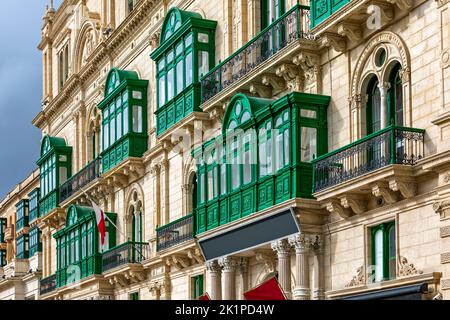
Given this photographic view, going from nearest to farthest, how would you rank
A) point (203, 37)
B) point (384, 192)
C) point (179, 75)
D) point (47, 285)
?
point (384, 192) → point (203, 37) → point (179, 75) → point (47, 285)

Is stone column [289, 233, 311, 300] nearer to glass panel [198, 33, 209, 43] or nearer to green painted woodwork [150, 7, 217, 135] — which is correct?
green painted woodwork [150, 7, 217, 135]

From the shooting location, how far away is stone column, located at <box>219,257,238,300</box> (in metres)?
28.2

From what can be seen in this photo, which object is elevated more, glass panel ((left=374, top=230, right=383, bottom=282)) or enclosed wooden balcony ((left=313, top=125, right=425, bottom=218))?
enclosed wooden balcony ((left=313, top=125, right=425, bottom=218))

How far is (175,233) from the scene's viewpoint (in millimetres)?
32406

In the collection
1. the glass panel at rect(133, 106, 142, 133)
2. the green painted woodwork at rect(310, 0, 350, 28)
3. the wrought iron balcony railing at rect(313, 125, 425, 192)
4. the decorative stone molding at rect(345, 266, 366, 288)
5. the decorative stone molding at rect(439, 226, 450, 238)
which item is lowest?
the decorative stone molding at rect(345, 266, 366, 288)

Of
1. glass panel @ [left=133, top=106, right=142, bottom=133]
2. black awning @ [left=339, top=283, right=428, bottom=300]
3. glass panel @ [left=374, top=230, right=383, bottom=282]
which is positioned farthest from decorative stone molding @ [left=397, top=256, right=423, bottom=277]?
glass panel @ [left=133, top=106, right=142, bottom=133]

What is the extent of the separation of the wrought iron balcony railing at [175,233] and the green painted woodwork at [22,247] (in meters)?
26.8

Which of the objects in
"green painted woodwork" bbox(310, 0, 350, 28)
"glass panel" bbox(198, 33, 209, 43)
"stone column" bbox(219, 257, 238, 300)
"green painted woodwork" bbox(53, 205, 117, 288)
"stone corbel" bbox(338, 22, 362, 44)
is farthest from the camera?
"green painted woodwork" bbox(53, 205, 117, 288)

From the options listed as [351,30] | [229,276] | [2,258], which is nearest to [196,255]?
[229,276]

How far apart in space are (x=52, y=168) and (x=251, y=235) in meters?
23.6

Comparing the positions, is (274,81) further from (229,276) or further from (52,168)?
(52,168)

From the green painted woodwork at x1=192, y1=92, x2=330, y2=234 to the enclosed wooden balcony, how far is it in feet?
2.82

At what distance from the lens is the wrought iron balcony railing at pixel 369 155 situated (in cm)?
2053

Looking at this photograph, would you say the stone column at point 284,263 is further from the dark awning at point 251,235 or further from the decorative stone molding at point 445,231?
the decorative stone molding at point 445,231
